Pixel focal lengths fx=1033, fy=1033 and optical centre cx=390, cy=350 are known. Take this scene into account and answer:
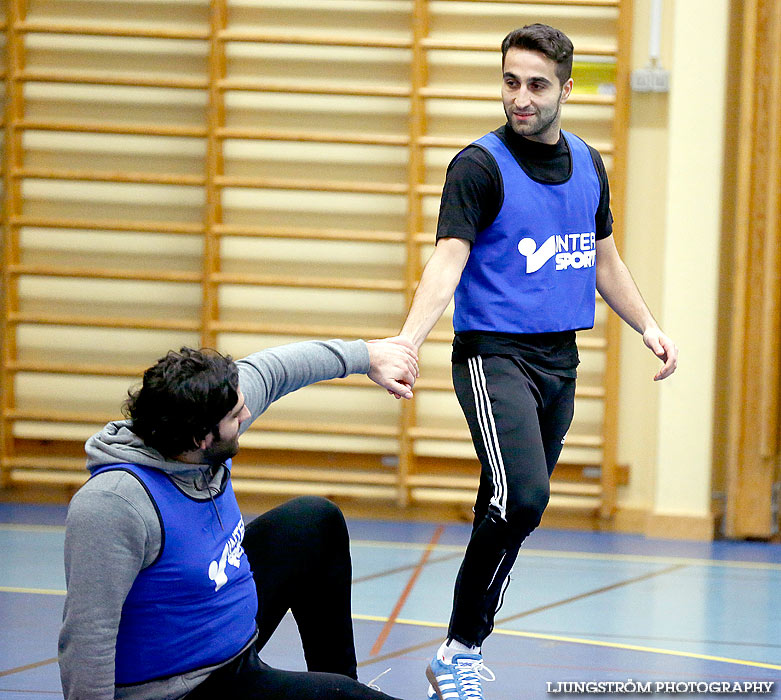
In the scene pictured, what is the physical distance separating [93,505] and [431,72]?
3903mm

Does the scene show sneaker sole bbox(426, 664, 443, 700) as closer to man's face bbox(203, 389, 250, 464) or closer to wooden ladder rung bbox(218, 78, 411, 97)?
man's face bbox(203, 389, 250, 464)

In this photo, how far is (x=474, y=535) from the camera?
227 centimetres

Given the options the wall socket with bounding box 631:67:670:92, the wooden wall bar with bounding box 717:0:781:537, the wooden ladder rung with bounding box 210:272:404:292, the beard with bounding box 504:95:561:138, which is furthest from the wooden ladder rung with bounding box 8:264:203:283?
→ the beard with bounding box 504:95:561:138

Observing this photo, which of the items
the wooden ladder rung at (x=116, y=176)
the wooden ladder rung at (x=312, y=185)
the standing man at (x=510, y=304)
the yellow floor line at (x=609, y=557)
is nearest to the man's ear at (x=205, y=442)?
the standing man at (x=510, y=304)

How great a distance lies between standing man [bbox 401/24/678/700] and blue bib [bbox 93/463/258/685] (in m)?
0.71

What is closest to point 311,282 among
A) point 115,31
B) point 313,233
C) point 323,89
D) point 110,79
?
point 313,233

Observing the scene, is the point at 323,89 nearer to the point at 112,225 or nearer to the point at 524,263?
the point at 112,225

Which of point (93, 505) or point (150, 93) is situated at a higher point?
point (150, 93)

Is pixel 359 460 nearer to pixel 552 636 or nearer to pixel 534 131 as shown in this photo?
pixel 552 636

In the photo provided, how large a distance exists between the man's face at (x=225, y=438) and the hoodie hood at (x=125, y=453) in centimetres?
3

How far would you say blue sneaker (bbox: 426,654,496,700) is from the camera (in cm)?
224

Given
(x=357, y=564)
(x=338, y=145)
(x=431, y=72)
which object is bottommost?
(x=357, y=564)

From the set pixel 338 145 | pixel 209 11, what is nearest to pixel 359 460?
pixel 338 145

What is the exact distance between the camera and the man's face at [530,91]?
230 centimetres
